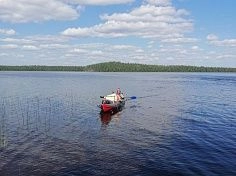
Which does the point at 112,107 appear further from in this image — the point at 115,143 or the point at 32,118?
the point at 115,143

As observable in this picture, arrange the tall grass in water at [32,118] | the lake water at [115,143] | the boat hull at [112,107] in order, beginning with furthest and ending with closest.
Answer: the boat hull at [112,107], the tall grass in water at [32,118], the lake water at [115,143]

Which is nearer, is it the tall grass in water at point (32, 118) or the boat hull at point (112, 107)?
the tall grass in water at point (32, 118)

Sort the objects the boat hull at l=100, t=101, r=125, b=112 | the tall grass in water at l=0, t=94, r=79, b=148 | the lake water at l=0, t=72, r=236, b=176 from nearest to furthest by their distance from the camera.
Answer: the lake water at l=0, t=72, r=236, b=176
the tall grass in water at l=0, t=94, r=79, b=148
the boat hull at l=100, t=101, r=125, b=112

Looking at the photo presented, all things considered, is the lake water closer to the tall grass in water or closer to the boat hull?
the tall grass in water

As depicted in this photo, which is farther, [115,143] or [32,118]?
[32,118]

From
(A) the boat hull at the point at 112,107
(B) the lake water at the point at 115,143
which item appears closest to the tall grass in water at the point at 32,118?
(B) the lake water at the point at 115,143

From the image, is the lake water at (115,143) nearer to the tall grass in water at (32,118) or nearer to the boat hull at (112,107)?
the tall grass in water at (32,118)

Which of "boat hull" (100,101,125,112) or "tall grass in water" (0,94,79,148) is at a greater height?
"boat hull" (100,101,125,112)

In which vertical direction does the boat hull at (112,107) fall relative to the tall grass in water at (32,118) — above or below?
above

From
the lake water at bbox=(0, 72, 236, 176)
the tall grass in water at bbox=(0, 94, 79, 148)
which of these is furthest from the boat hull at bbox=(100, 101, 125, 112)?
the tall grass in water at bbox=(0, 94, 79, 148)

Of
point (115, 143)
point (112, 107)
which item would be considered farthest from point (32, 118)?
point (115, 143)

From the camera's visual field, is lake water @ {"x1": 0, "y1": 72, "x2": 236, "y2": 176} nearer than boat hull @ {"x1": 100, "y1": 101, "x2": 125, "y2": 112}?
Yes

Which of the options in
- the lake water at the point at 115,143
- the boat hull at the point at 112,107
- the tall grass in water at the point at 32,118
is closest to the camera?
the lake water at the point at 115,143

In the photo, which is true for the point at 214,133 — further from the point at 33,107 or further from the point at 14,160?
the point at 33,107
